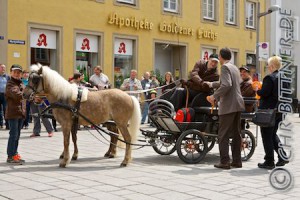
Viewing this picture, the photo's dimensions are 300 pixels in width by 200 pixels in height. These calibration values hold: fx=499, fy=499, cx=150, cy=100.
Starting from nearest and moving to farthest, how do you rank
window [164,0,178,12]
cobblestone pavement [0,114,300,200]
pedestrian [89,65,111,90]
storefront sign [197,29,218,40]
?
cobblestone pavement [0,114,300,200] → pedestrian [89,65,111,90] → window [164,0,178,12] → storefront sign [197,29,218,40]

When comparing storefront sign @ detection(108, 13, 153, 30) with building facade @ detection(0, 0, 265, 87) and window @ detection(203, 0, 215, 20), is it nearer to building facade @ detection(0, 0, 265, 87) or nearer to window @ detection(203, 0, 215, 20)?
building facade @ detection(0, 0, 265, 87)

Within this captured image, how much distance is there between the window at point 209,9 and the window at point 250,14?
3175 mm

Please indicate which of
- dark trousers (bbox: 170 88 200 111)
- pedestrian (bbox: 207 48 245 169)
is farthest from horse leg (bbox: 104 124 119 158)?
pedestrian (bbox: 207 48 245 169)

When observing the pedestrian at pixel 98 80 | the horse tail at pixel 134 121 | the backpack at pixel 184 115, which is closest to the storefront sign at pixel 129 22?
the pedestrian at pixel 98 80

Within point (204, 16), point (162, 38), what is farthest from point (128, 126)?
point (204, 16)

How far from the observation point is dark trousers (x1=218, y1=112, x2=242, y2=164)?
837 centimetres

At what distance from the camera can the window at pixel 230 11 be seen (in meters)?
28.1

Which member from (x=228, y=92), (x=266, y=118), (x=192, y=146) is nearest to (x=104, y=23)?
(x=192, y=146)

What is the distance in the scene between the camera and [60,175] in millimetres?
7477

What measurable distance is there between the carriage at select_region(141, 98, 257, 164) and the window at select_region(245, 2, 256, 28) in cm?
2094

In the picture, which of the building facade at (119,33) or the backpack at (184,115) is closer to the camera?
the backpack at (184,115)

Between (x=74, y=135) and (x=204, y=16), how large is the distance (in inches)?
724

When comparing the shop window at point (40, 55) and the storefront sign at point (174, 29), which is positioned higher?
the storefront sign at point (174, 29)

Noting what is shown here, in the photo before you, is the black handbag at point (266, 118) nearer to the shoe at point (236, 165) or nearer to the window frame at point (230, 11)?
the shoe at point (236, 165)
